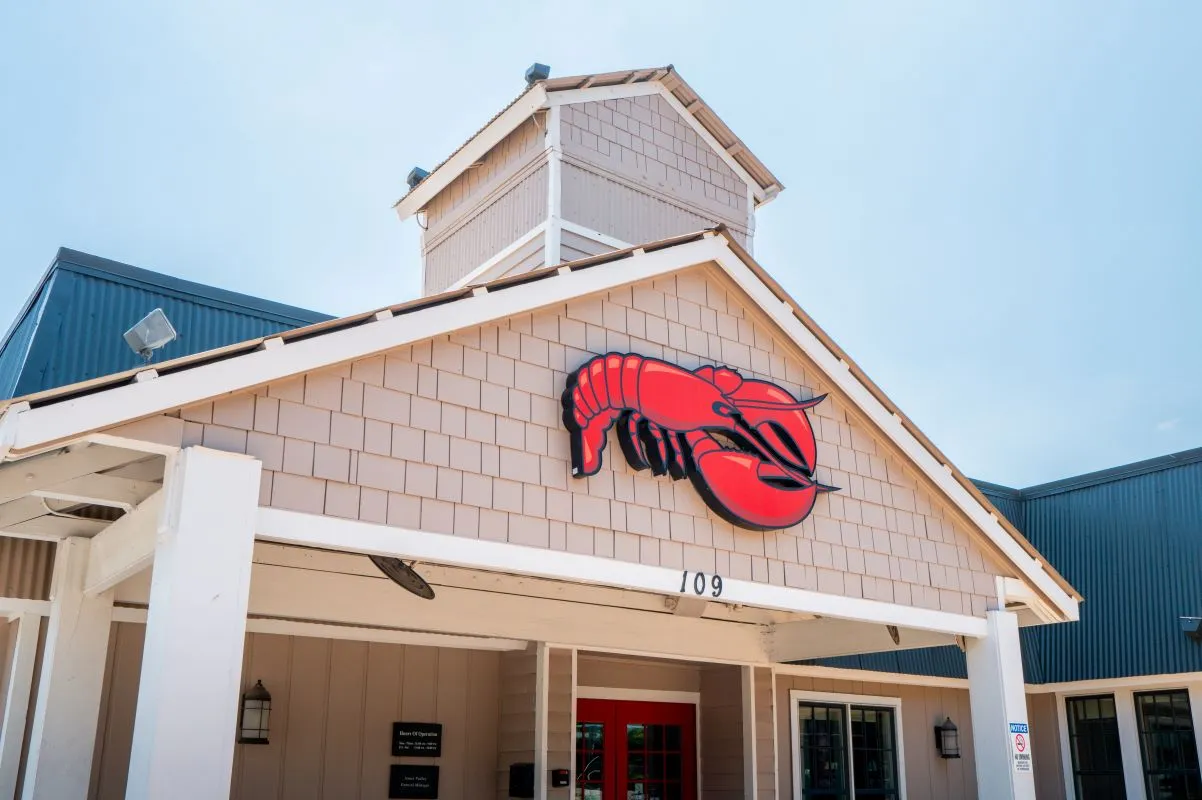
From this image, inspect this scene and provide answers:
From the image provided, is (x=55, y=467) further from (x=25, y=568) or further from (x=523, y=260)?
(x=523, y=260)

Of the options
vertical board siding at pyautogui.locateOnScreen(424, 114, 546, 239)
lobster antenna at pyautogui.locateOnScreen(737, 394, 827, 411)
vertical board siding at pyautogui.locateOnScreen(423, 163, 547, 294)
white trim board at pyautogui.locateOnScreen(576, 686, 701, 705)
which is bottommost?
white trim board at pyautogui.locateOnScreen(576, 686, 701, 705)

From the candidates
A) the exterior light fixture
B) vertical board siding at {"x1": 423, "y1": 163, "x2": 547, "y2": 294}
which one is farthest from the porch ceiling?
the exterior light fixture

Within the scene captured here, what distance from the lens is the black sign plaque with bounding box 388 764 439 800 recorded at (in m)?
9.95

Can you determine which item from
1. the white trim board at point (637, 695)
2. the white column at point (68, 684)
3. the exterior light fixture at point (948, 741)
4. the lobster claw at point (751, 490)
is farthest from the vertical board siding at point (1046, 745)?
the white column at point (68, 684)

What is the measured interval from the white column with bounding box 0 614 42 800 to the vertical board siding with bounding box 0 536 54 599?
17 cm

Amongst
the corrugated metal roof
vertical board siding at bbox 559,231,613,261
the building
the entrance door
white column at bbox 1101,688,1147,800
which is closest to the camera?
the building

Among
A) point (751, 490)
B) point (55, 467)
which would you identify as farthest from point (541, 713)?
point (55, 467)

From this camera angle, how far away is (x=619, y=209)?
12.1 meters

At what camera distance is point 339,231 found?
2125 inches

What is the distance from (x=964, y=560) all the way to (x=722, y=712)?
3.71 m

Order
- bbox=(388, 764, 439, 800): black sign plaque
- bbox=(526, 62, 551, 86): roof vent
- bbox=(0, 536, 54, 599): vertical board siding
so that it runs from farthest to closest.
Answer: bbox=(526, 62, 551, 86): roof vent < bbox=(388, 764, 439, 800): black sign plaque < bbox=(0, 536, 54, 599): vertical board siding

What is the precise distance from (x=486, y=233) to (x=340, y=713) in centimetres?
532

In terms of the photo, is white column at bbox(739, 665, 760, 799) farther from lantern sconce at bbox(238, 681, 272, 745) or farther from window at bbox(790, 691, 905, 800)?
lantern sconce at bbox(238, 681, 272, 745)

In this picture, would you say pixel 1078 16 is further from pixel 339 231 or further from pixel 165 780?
pixel 165 780
